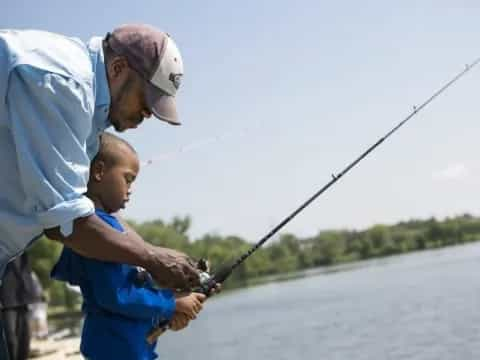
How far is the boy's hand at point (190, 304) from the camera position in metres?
2.76

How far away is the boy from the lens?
8.53ft

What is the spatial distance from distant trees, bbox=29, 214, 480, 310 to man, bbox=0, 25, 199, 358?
70231 mm

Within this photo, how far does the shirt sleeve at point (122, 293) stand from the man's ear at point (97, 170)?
28cm

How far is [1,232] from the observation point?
2088mm

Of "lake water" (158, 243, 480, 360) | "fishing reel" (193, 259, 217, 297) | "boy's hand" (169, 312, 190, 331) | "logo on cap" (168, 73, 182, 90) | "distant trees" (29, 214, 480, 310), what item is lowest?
"lake water" (158, 243, 480, 360)

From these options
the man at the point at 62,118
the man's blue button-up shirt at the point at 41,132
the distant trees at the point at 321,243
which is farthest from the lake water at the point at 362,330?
the distant trees at the point at 321,243

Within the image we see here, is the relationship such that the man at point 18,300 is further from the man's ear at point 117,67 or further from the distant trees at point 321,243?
the distant trees at point 321,243

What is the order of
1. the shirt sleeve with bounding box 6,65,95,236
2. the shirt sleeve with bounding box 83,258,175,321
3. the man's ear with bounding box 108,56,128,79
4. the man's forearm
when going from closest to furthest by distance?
the shirt sleeve with bounding box 6,65,95,236
the man's forearm
the man's ear with bounding box 108,56,128,79
the shirt sleeve with bounding box 83,258,175,321

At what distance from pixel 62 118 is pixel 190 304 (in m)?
0.98

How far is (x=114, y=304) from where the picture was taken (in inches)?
102

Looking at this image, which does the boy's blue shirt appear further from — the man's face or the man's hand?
the man's face

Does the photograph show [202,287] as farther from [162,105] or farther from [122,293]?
[162,105]

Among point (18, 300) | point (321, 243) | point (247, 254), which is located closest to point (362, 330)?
point (18, 300)

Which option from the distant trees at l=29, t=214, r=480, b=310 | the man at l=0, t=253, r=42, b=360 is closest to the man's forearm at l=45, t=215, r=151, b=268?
the man at l=0, t=253, r=42, b=360
